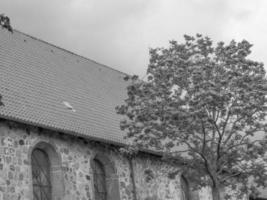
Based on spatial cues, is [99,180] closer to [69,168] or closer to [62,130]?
[69,168]

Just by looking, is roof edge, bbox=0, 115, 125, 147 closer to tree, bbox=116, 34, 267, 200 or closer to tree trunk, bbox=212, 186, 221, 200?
tree, bbox=116, 34, 267, 200

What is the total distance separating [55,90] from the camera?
749 inches

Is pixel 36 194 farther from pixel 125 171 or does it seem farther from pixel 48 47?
pixel 48 47

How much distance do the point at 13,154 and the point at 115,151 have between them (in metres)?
4.86

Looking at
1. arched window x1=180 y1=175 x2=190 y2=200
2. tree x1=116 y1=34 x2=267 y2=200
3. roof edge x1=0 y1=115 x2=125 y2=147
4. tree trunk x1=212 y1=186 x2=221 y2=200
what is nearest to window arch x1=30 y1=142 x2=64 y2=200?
roof edge x1=0 y1=115 x2=125 y2=147

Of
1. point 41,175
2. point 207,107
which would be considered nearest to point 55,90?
point 41,175

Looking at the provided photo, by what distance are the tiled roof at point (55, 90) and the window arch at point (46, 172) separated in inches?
31.3

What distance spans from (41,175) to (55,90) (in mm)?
4086

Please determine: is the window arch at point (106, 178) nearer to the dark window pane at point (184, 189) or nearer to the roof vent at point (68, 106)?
the roof vent at point (68, 106)

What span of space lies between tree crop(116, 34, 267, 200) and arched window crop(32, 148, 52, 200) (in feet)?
8.31

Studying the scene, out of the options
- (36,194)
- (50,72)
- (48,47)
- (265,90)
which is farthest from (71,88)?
(265,90)

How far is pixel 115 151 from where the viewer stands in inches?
732

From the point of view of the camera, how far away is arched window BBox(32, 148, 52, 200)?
15391 mm

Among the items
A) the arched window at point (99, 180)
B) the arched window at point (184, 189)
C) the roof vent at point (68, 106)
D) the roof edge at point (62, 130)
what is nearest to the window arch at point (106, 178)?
the arched window at point (99, 180)
